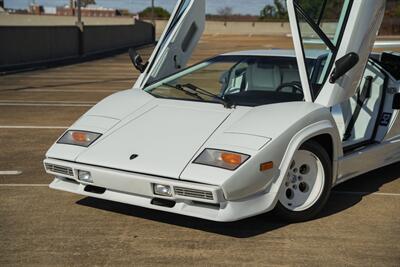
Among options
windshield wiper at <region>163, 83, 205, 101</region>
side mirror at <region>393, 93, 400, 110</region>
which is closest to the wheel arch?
windshield wiper at <region>163, 83, 205, 101</region>

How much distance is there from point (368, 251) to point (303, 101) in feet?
4.41

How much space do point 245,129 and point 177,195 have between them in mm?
717

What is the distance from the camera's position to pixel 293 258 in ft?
13.1

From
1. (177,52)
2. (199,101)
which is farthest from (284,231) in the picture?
(177,52)

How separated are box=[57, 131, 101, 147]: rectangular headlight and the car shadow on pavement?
0.62 meters

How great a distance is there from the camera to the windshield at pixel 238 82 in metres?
5.08

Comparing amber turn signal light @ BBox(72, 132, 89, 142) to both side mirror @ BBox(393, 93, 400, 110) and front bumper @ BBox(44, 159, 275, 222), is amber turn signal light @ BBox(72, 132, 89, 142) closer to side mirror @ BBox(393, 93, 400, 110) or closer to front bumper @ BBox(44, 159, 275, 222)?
front bumper @ BBox(44, 159, 275, 222)

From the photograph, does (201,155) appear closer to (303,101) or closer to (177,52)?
(303,101)

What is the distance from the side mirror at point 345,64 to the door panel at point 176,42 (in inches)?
71.6

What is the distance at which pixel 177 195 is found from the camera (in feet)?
13.7

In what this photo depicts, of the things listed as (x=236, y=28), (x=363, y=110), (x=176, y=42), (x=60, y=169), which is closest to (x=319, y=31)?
(x=363, y=110)

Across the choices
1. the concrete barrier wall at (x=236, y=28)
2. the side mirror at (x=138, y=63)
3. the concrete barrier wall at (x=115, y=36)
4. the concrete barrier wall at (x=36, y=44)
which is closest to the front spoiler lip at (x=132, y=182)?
the side mirror at (x=138, y=63)

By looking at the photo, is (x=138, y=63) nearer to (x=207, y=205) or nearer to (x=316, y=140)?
(x=316, y=140)

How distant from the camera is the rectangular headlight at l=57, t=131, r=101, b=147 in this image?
4742 mm
